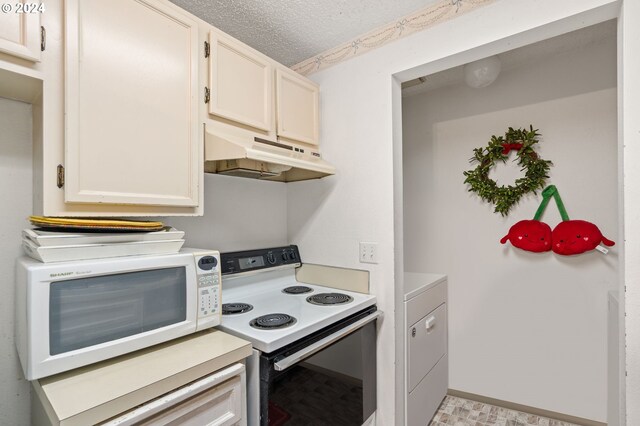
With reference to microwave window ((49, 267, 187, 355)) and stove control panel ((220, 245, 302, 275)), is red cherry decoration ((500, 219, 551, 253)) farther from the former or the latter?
microwave window ((49, 267, 187, 355))

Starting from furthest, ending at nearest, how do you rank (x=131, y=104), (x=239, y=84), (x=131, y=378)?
(x=239, y=84) → (x=131, y=104) → (x=131, y=378)

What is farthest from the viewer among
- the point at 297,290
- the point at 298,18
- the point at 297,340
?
the point at 297,290

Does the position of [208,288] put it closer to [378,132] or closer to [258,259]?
[258,259]

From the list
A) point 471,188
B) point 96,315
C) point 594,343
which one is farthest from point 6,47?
point 594,343

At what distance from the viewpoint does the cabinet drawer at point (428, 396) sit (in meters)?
1.85

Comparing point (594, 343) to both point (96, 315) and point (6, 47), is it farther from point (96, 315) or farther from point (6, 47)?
point (6, 47)

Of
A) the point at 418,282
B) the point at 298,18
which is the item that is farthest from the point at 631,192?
the point at 298,18

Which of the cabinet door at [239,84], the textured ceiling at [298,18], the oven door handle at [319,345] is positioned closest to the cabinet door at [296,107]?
the cabinet door at [239,84]

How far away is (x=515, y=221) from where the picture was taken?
7.26 ft

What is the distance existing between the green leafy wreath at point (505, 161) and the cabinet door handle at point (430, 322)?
89 cm

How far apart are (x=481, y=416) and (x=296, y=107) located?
235 cm

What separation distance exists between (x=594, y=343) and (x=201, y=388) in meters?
2.32

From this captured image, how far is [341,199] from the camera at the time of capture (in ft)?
6.24

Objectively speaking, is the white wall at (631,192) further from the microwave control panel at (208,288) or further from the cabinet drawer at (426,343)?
the microwave control panel at (208,288)
